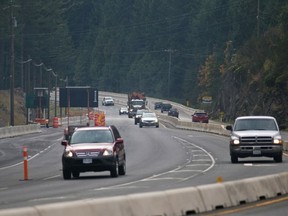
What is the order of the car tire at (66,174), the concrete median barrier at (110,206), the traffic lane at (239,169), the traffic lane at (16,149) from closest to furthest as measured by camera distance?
the concrete median barrier at (110,206)
the traffic lane at (239,169)
the car tire at (66,174)
the traffic lane at (16,149)

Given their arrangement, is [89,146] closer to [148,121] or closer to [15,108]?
[148,121]

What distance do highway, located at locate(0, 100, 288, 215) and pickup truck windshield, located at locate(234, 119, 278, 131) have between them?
1.33 metres

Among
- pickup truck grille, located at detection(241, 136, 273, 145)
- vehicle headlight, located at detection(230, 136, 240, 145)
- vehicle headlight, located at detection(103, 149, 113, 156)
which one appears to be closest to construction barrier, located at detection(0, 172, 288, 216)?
vehicle headlight, located at detection(103, 149, 113, 156)

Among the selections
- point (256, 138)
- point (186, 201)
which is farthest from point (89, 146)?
point (186, 201)

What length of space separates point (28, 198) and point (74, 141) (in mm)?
8199

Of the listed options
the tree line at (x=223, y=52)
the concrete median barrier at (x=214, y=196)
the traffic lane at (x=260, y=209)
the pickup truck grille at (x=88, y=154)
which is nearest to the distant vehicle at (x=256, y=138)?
the pickup truck grille at (x=88, y=154)

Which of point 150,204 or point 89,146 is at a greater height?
point 150,204

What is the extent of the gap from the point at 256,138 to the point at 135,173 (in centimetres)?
492

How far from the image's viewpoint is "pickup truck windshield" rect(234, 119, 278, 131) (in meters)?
39.4

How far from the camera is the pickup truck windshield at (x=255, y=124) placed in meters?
39.4

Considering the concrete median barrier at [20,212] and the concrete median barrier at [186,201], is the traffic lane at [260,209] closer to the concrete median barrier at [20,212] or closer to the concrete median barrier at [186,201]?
the concrete median barrier at [186,201]

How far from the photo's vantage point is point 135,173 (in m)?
36.3

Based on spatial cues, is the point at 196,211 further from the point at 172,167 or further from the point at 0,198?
the point at 172,167

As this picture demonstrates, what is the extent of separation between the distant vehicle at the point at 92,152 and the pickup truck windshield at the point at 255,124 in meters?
6.92
